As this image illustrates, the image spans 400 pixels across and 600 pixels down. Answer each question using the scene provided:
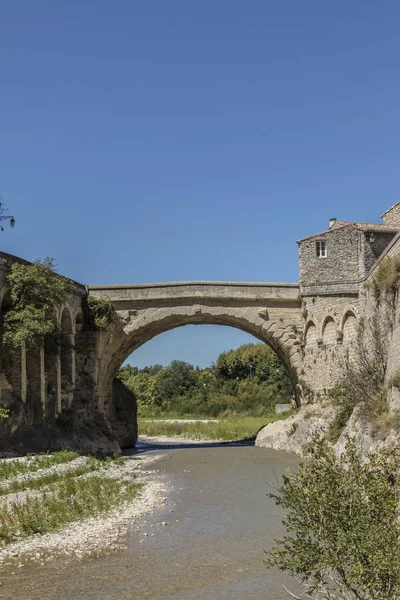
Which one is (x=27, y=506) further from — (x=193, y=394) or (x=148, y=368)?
(x=148, y=368)

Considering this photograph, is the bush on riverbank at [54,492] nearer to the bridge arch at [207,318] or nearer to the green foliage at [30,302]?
the green foliage at [30,302]

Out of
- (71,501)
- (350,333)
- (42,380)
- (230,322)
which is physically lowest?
(71,501)

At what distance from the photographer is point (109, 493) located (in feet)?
53.8

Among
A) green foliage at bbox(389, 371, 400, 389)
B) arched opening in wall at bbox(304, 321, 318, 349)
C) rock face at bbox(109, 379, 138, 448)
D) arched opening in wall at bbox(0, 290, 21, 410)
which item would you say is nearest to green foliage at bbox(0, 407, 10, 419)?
arched opening in wall at bbox(0, 290, 21, 410)

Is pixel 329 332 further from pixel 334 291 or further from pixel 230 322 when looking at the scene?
pixel 230 322

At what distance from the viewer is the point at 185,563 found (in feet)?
34.8

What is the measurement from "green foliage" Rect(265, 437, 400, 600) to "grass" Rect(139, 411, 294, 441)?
2860 centimetres

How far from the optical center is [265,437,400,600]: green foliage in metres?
6.39

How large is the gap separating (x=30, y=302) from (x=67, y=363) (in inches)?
236

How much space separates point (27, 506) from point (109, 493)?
3.18 m

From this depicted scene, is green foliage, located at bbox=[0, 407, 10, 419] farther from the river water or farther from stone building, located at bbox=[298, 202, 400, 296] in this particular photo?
stone building, located at bbox=[298, 202, 400, 296]

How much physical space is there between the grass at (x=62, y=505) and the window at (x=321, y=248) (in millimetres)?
13700

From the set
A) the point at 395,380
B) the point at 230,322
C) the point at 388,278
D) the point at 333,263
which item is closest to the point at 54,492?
the point at 395,380

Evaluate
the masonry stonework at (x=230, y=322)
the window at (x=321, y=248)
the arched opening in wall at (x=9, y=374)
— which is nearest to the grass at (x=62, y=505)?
the arched opening in wall at (x=9, y=374)
